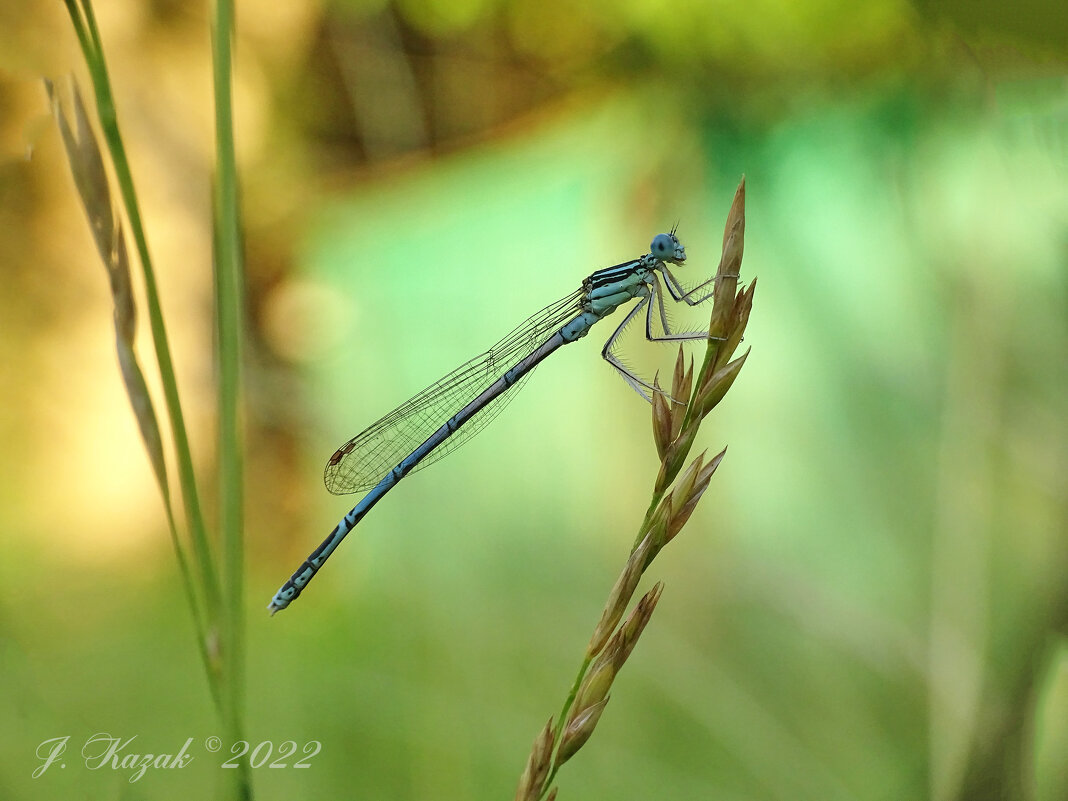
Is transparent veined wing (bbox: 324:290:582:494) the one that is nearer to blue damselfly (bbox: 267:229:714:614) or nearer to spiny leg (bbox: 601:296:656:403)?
blue damselfly (bbox: 267:229:714:614)

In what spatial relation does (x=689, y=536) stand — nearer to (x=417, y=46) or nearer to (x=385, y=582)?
(x=385, y=582)

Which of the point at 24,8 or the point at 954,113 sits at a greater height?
the point at 24,8

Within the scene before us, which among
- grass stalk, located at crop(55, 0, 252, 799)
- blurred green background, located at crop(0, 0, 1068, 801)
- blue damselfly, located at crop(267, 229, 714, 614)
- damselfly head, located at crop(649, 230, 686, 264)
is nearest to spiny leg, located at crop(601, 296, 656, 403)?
blue damselfly, located at crop(267, 229, 714, 614)

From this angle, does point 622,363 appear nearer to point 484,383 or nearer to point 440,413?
point 484,383

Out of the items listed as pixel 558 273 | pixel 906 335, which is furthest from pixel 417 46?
pixel 906 335

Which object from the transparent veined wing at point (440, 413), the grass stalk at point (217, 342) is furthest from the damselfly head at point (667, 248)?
the grass stalk at point (217, 342)

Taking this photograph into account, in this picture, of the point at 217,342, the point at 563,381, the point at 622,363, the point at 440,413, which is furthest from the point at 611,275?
the point at 563,381
